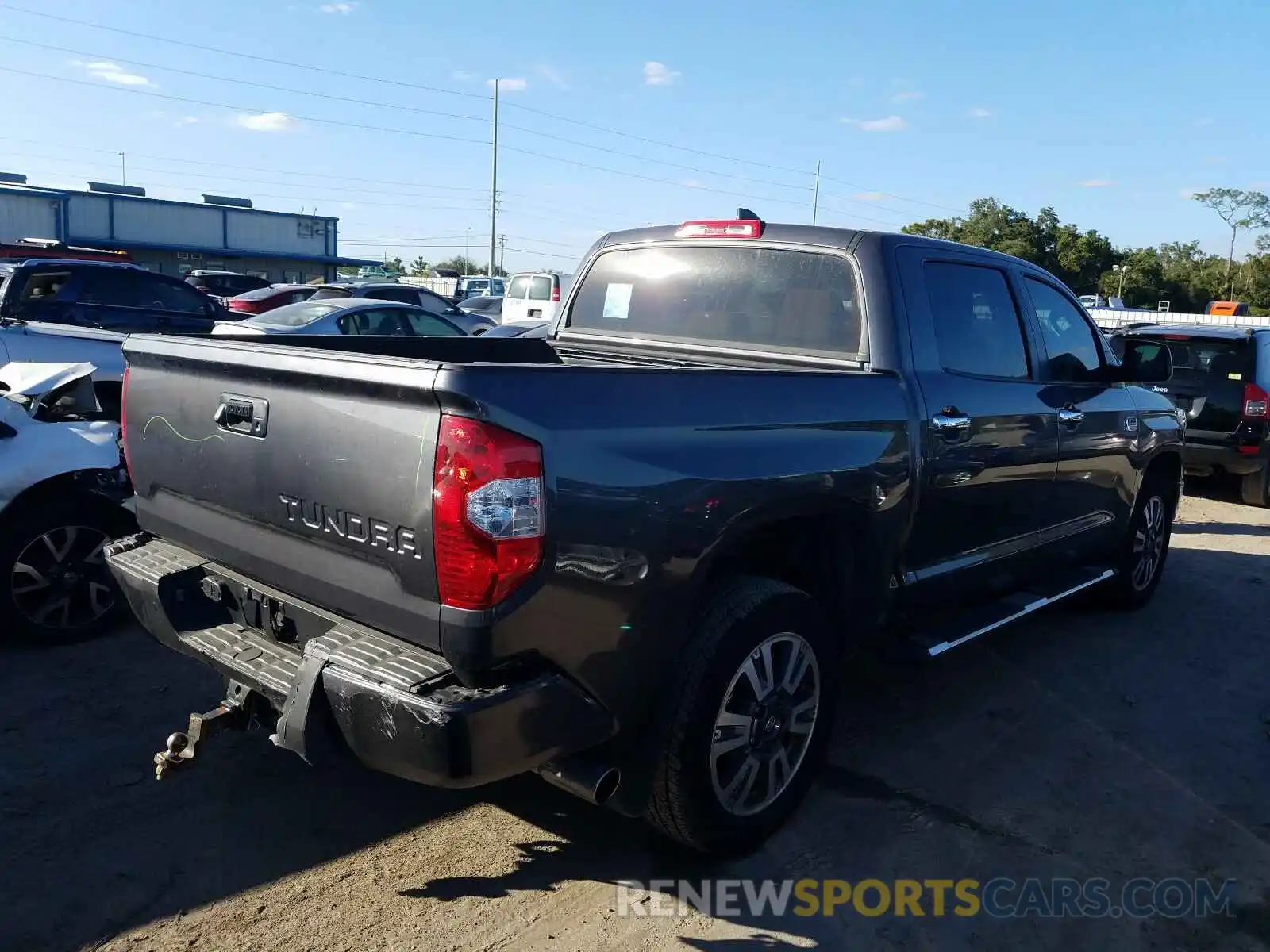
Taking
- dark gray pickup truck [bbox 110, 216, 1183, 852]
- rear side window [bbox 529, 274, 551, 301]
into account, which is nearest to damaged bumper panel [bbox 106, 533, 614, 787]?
dark gray pickup truck [bbox 110, 216, 1183, 852]

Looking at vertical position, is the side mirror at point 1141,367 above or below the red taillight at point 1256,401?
above

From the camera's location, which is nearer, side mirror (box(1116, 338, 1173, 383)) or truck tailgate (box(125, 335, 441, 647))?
truck tailgate (box(125, 335, 441, 647))

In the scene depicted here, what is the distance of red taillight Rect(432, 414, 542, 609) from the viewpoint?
2.43 meters

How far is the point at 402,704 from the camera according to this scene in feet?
8.21

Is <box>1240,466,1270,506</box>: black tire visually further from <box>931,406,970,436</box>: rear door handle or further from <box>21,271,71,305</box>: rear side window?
<box>21,271,71,305</box>: rear side window

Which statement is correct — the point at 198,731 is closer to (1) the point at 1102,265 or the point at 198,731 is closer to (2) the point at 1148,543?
(2) the point at 1148,543

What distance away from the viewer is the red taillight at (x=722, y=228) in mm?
4398

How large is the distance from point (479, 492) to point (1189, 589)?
6.09 m

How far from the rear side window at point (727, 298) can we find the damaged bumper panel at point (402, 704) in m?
1.99

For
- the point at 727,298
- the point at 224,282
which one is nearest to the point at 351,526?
the point at 727,298

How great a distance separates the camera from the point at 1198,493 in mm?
10719

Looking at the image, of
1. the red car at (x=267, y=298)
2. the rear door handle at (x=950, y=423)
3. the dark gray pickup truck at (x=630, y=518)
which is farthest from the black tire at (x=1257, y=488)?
the red car at (x=267, y=298)

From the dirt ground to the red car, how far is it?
17.9 metres

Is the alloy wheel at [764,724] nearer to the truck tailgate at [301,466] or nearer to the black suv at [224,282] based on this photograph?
the truck tailgate at [301,466]
